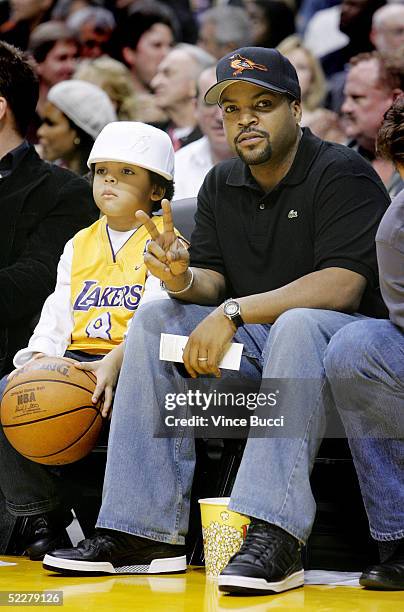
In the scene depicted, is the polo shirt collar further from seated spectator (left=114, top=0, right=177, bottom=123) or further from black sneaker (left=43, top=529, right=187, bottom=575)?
seated spectator (left=114, top=0, right=177, bottom=123)

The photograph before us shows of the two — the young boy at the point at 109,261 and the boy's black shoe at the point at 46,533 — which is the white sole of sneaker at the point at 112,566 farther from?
the young boy at the point at 109,261

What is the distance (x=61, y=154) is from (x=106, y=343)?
237cm

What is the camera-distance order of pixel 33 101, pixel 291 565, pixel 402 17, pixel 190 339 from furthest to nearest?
pixel 402 17, pixel 33 101, pixel 190 339, pixel 291 565

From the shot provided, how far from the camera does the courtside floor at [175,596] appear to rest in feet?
7.95

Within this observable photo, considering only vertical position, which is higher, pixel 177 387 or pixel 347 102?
pixel 347 102

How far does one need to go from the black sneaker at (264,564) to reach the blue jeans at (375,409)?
0.24 meters

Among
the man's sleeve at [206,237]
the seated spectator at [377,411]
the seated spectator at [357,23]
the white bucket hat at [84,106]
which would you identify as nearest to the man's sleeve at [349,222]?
the seated spectator at [377,411]

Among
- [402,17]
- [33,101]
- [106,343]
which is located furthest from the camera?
[402,17]

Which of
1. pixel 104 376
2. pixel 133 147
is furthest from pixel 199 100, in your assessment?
pixel 104 376

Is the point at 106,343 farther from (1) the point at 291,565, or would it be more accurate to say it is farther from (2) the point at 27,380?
Result: (1) the point at 291,565

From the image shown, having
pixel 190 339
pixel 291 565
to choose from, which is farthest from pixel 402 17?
pixel 291 565

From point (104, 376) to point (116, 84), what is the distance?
158 inches

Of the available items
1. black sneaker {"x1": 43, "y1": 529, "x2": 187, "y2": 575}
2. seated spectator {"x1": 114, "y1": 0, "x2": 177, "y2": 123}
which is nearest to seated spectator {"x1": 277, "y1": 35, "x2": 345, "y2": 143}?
seated spectator {"x1": 114, "y1": 0, "x2": 177, "y2": 123}

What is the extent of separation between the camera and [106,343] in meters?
3.47
